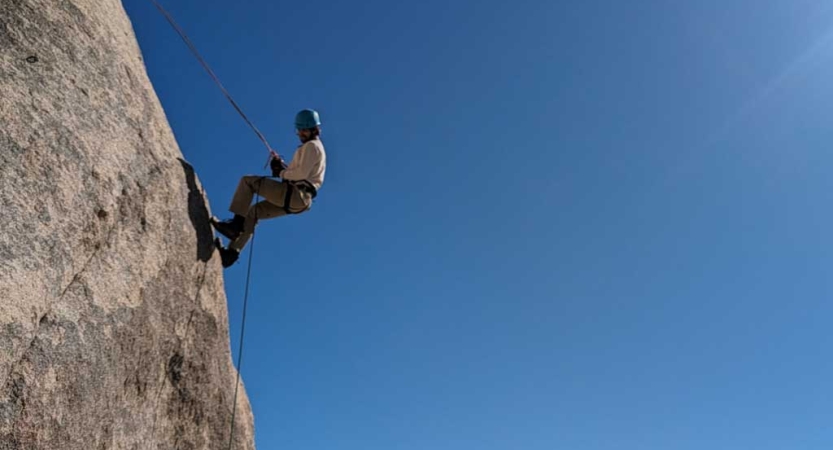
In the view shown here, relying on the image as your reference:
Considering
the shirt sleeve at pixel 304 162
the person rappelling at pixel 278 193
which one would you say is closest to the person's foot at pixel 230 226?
the person rappelling at pixel 278 193

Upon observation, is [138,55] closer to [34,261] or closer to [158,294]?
[158,294]

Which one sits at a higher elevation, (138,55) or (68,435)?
(138,55)

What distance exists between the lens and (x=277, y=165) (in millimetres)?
10492

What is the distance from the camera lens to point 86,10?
7270 millimetres

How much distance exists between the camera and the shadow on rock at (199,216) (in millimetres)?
8562

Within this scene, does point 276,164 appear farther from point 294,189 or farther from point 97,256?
point 97,256

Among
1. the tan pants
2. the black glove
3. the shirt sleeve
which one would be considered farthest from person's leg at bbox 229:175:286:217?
the black glove

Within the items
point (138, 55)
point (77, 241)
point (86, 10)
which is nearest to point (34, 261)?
point (77, 241)

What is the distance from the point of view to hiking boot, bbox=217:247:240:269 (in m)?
9.52

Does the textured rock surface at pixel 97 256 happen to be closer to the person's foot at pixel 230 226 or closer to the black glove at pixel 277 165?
the person's foot at pixel 230 226

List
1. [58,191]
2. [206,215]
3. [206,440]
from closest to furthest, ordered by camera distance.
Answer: [58,191]
[206,440]
[206,215]

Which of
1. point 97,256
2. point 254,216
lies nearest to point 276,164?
point 254,216

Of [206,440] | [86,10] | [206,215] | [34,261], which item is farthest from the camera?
[206,215]

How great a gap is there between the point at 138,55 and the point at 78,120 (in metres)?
2.40
